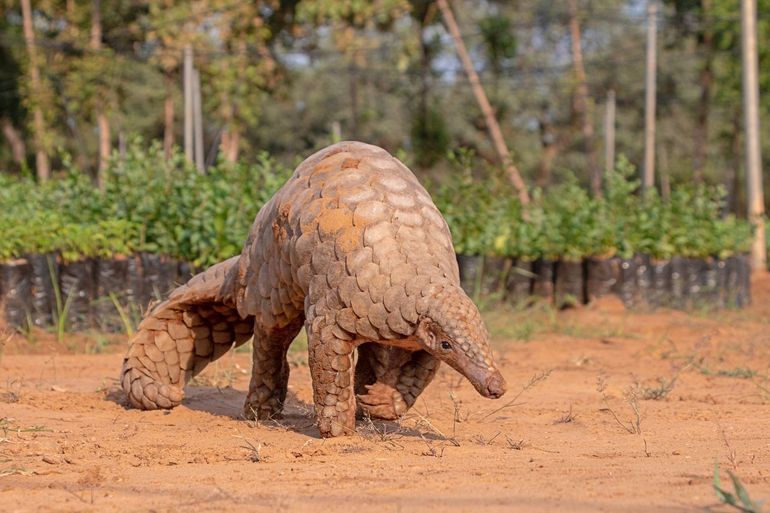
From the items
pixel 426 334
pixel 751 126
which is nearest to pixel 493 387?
pixel 426 334

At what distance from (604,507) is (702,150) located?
94.8 feet

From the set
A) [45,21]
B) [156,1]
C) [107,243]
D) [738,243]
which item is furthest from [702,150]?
[107,243]

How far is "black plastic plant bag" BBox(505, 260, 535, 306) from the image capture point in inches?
487

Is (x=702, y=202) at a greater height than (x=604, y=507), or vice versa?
(x=604, y=507)

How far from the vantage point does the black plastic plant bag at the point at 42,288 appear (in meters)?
9.98

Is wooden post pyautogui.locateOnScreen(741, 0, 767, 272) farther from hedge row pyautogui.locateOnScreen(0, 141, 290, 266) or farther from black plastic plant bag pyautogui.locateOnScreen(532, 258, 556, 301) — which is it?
hedge row pyautogui.locateOnScreen(0, 141, 290, 266)

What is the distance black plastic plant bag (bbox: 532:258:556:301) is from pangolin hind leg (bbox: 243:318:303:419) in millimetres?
6822

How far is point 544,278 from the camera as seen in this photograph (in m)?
12.6

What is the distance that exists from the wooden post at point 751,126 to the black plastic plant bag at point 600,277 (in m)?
7.05

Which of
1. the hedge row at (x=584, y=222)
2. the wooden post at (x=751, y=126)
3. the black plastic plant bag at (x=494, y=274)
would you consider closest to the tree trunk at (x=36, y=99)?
the wooden post at (x=751, y=126)

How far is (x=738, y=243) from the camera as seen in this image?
14.3 metres

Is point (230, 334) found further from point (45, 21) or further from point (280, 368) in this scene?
point (45, 21)

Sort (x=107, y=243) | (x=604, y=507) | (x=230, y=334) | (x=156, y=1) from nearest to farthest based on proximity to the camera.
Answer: (x=604, y=507), (x=230, y=334), (x=107, y=243), (x=156, y=1)

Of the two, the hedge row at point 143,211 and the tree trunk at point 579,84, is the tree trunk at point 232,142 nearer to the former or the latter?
the tree trunk at point 579,84
